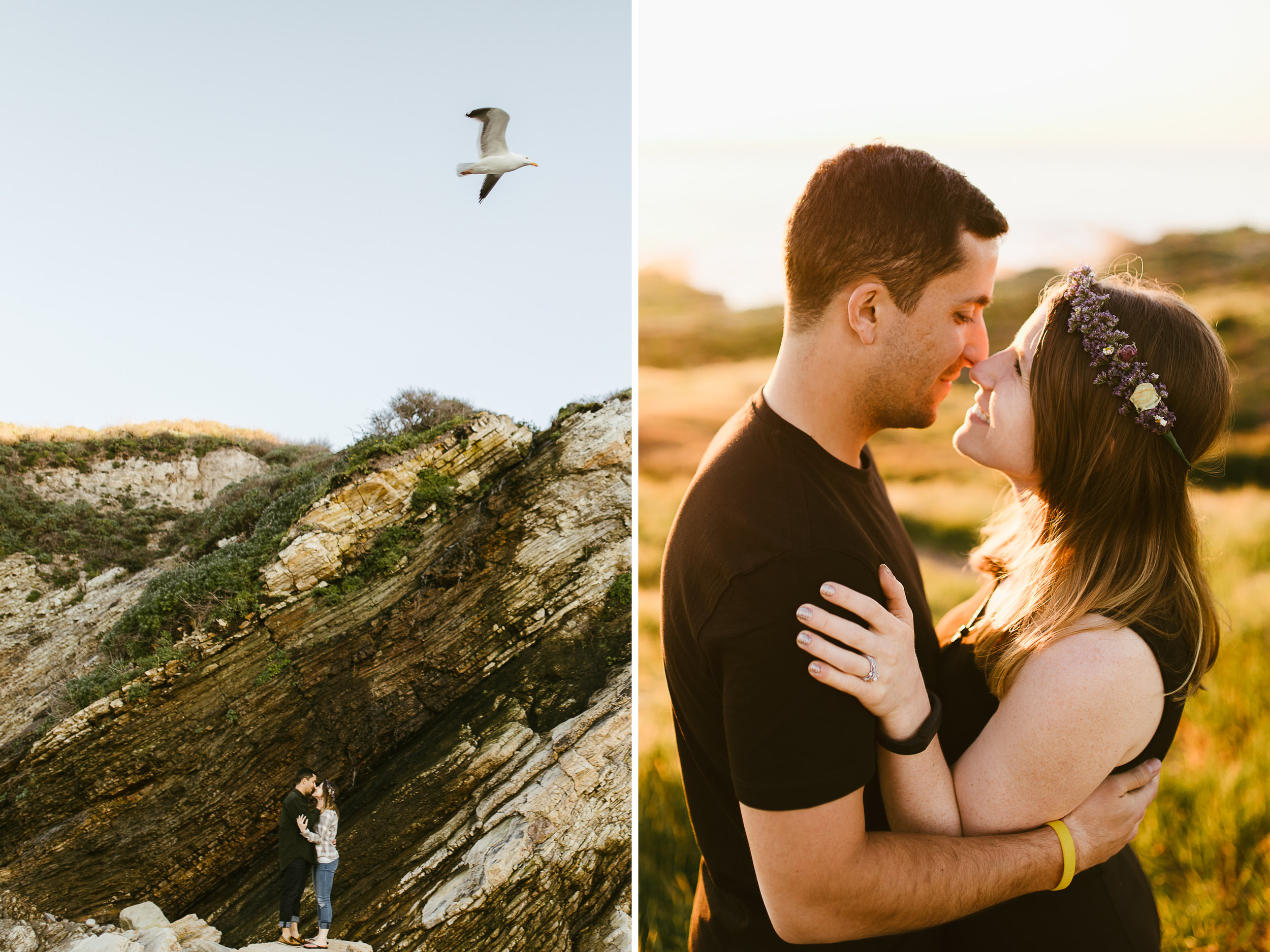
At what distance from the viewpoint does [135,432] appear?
623cm

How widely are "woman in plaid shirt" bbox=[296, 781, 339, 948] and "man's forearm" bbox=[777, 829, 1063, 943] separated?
3908 mm

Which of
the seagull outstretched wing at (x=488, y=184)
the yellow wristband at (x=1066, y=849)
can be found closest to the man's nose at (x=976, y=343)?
the yellow wristband at (x=1066, y=849)

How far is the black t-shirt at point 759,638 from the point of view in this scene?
1.48 m

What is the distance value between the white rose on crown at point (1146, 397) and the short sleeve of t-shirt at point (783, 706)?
0.95 metres

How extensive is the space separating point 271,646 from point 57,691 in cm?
137

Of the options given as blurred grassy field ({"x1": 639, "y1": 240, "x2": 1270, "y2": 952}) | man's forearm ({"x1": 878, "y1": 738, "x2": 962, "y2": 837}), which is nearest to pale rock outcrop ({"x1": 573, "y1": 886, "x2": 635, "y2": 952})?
blurred grassy field ({"x1": 639, "y1": 240, "x2": 1270, "y2": 952})

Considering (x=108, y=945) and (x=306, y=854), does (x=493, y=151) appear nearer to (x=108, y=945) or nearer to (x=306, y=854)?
(x=306, y=854)

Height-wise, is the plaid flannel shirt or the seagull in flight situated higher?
the seagull in flight

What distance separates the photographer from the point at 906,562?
213cm

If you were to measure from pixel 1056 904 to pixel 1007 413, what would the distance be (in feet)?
4.41

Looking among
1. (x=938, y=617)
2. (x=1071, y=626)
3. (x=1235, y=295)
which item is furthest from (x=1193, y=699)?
(x=1071, y=626)

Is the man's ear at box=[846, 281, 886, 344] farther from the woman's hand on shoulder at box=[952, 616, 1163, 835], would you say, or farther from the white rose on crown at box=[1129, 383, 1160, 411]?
the woman's hand on shoulder at box=[952, 616, 1163, 835]

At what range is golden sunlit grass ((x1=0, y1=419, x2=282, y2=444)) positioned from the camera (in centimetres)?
528

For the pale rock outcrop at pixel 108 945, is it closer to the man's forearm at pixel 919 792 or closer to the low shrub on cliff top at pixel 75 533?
the low shrub on cliff top at pixel 75 533
